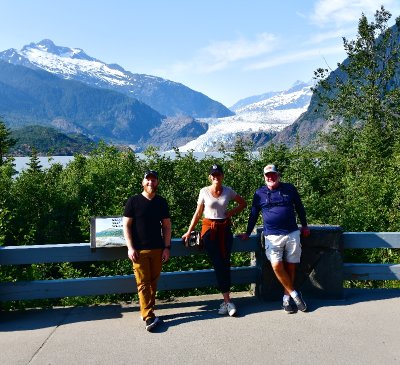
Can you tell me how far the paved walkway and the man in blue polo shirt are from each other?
280 mm

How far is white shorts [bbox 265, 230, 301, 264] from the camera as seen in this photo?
558 centimetres

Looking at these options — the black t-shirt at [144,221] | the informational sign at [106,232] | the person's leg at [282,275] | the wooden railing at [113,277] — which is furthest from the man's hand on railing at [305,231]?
the informational sign at [106,232]

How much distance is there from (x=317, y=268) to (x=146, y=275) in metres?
2.31

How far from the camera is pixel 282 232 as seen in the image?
219 inches

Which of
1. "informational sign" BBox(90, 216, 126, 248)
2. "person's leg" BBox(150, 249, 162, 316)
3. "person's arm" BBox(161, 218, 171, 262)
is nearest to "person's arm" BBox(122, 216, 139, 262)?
"person's leg" BBox(150, 249, 162, 316)

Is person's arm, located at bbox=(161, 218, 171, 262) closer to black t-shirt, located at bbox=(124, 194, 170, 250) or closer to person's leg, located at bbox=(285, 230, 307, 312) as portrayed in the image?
black t-shirt, located at bbox=(124, 194, 170, 250)

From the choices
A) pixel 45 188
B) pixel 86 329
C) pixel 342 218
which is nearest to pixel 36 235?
pixel 45 188

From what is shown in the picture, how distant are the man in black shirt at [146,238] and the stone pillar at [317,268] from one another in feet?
4.84

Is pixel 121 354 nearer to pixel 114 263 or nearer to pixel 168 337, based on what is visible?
pixel 168 337

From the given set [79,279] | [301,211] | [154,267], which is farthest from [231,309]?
[79,279]

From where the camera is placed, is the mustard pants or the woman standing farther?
the woman standing

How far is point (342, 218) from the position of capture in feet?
36.0

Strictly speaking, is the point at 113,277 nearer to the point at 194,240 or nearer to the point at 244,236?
the point at 194,240

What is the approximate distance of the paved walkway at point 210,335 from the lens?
4.40 meters
